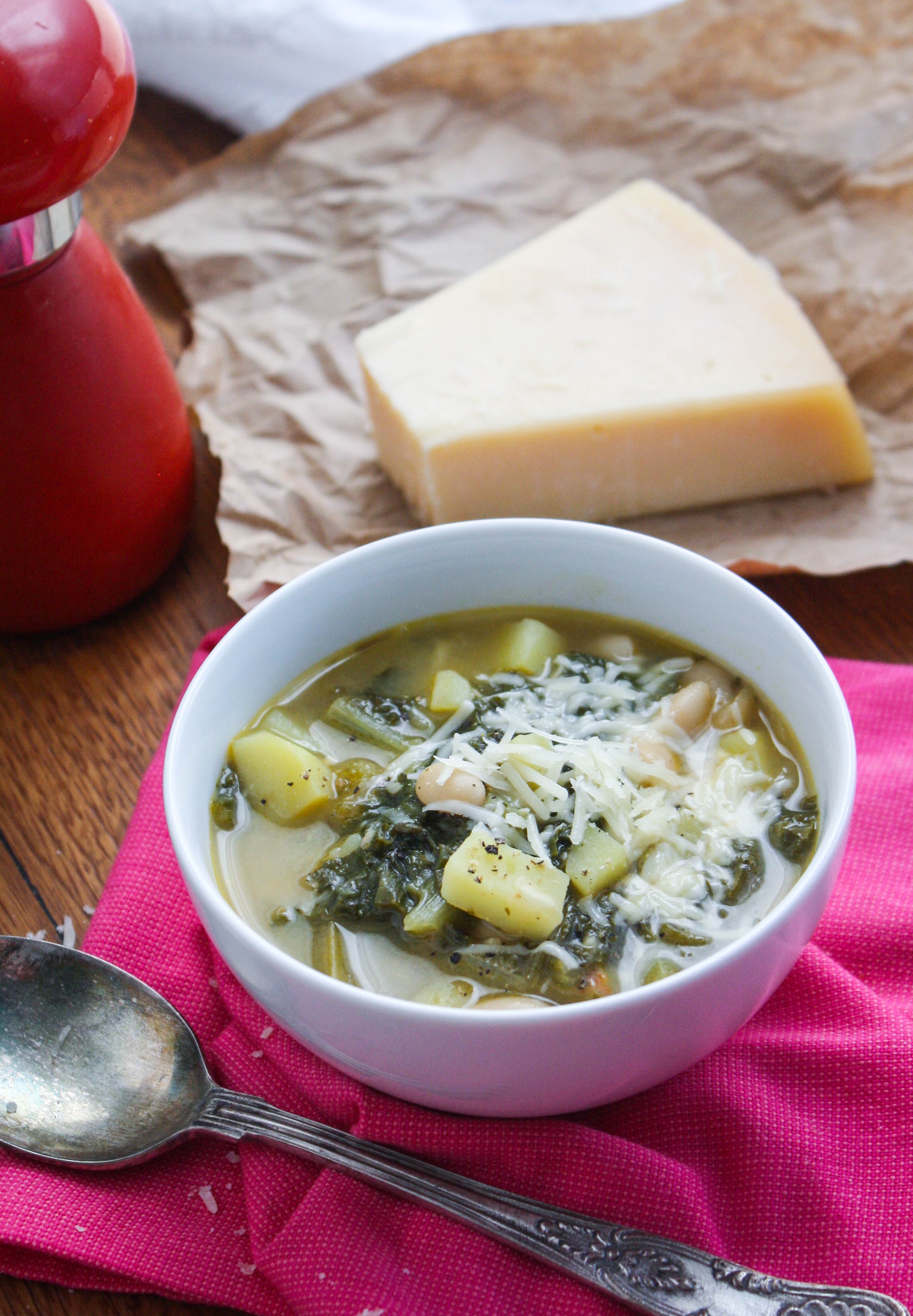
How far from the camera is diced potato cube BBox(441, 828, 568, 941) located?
139 centimetres

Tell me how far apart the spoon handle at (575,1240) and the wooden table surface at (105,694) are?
0.53 m

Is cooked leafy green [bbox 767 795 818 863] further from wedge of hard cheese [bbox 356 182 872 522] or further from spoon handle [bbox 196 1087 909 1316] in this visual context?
wedge of hard cheese [bbox 356 182 872 522]

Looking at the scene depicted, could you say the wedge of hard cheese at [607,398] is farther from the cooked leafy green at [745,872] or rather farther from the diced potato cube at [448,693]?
the cooked leafy green at [745,872]

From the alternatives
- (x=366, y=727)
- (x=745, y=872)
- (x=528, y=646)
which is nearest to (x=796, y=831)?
(x=745, y=872)

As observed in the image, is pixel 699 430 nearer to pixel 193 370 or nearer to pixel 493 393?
pixel 493 393

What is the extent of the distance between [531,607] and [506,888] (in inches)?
21.8

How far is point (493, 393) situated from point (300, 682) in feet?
3.15

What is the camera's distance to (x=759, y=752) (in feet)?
5.42

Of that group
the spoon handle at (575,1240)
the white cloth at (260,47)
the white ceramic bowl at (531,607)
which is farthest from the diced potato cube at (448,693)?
the white cloth at (260,47)

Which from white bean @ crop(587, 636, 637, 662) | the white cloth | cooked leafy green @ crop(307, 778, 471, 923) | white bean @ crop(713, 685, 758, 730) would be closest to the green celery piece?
cooked leafy green @ crop(307, 778, 471, 923)

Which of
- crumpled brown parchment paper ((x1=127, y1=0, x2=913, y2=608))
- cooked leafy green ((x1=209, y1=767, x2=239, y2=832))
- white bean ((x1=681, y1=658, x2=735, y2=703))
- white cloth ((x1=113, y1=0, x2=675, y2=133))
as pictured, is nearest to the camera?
cooked leafy green ((x1=209, y1=767, x2=239, y2=832))

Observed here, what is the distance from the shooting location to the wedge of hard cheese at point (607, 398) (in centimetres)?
245

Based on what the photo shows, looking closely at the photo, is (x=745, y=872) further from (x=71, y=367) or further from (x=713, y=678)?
(x=71, y=367)

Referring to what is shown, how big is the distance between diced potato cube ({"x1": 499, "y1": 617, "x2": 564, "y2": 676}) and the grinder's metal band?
0.90 metres
